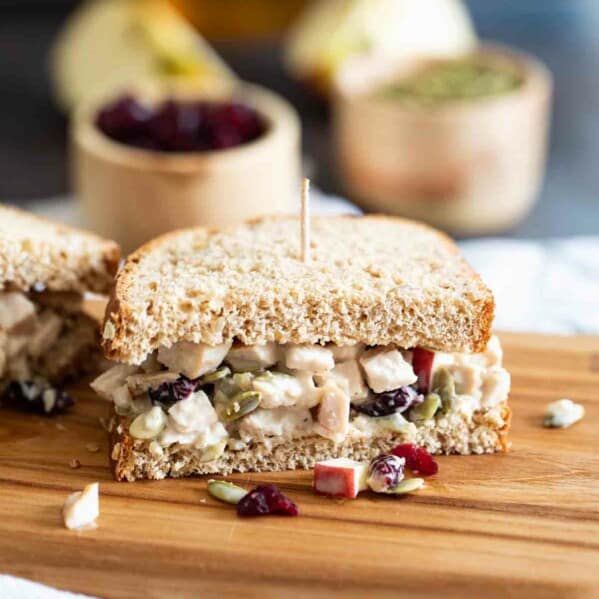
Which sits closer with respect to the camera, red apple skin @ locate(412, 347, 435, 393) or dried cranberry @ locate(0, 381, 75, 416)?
red apple skin @ locate(412, 347, 435, 393)

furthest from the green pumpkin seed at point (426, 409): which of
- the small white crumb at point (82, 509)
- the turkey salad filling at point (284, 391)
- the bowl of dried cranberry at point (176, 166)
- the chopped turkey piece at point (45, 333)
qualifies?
the bowl of dried cranberry at point (176, 166)

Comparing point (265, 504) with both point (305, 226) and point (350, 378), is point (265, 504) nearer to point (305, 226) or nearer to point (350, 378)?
point (350, 378)

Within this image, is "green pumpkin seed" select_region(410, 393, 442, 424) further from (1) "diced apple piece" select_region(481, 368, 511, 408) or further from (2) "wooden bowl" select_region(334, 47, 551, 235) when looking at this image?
(2) "wooden bowl" select_region(334, 47, 551, 235)

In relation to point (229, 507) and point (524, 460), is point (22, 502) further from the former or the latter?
point (524, 460)

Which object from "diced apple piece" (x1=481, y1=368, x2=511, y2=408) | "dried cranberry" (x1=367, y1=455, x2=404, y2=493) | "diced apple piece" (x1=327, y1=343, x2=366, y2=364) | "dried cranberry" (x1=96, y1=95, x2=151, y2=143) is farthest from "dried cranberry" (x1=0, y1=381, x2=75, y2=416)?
"dried cranberry" (x1=96, y1=95, x2=151, y2=143)

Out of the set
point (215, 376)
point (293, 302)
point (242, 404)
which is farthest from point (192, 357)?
point (293, 302)

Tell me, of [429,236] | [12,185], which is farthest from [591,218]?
[12,185]
